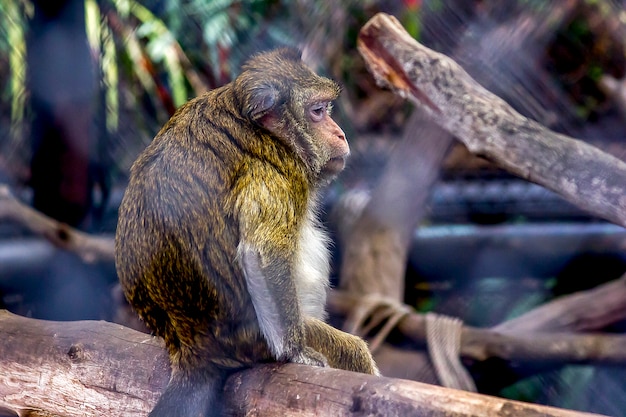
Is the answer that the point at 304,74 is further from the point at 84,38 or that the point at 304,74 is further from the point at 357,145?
the point at 357,145

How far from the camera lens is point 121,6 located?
13.9 ft

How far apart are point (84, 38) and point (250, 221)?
7.32 feet

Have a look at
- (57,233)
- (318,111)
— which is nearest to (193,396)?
(318,111)

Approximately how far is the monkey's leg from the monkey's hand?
3.1 inches

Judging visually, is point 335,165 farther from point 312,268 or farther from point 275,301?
point 275,301

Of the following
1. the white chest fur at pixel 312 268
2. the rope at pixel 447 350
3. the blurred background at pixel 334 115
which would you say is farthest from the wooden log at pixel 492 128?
the blurred background at pixel 334 115

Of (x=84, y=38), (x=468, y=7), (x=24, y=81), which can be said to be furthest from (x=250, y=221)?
(x=468, y=7)

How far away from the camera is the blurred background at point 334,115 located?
366 cm

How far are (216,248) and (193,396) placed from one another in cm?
37

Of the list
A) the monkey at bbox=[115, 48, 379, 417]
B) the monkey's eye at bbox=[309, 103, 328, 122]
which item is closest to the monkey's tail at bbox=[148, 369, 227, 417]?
the monkey at bbox=[115, 48, 379, 417]

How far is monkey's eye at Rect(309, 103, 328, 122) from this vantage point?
2.21 metres

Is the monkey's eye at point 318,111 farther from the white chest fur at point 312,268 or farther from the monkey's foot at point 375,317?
the monkey's foot at point 375,317

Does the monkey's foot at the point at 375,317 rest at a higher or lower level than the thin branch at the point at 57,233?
higher

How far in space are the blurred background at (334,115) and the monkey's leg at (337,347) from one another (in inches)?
69.5
